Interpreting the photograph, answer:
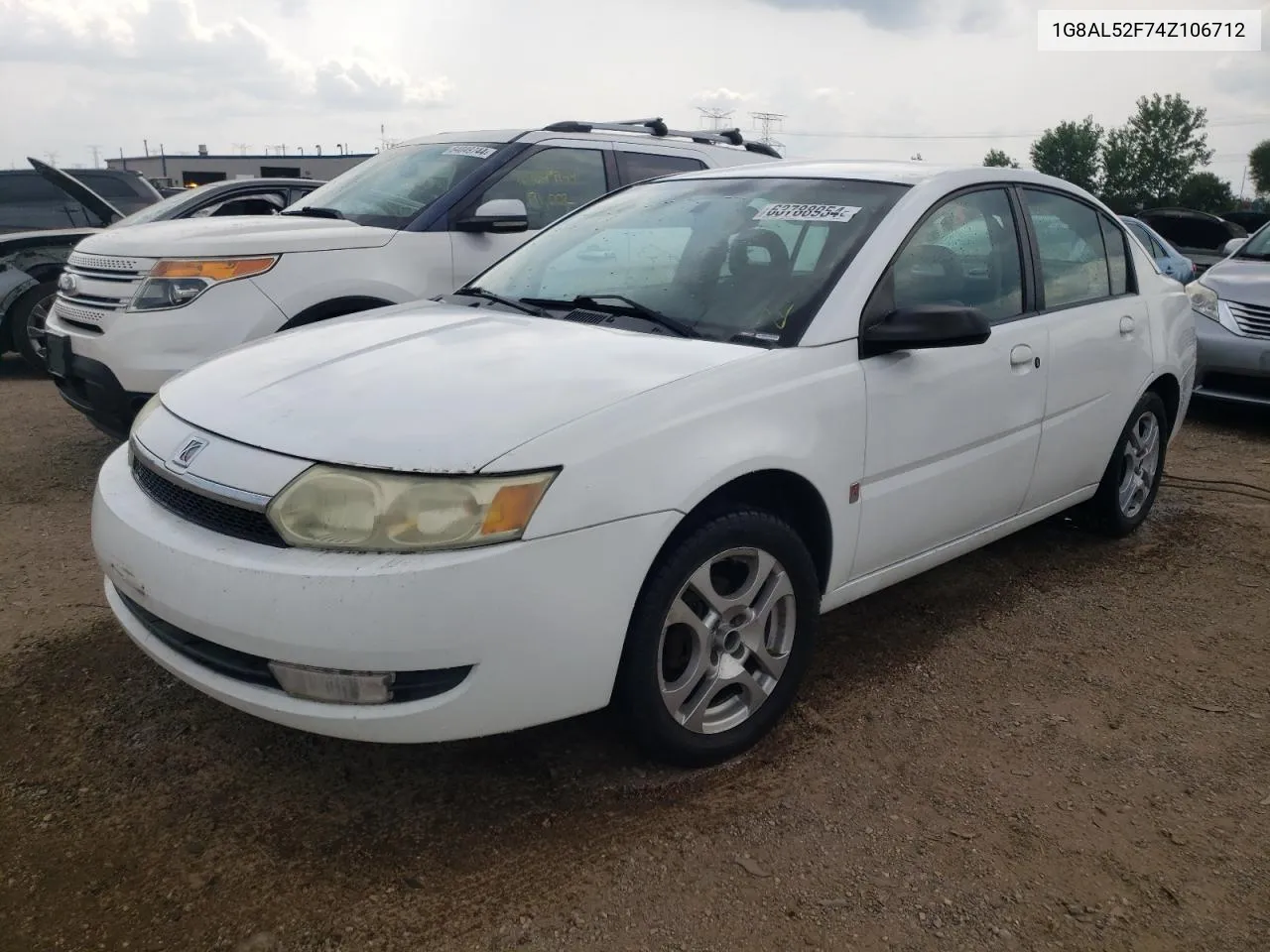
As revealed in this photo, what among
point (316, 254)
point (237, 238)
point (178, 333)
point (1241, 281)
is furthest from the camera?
point (1241, 281)

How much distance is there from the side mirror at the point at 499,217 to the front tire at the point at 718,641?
2.91m

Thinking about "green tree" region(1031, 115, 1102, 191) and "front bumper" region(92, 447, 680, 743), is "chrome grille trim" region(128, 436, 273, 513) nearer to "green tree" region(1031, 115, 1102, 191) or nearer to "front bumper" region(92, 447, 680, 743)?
"front bumper" region(92, 447, 680, 743)

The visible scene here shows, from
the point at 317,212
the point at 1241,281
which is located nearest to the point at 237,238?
the point at 317,212

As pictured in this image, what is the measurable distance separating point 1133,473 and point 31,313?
7902mm

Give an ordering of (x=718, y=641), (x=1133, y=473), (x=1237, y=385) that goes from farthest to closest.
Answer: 1. (x=1237, y=385)
2. (x=1133, y=473)
3. (x=718, y=641)

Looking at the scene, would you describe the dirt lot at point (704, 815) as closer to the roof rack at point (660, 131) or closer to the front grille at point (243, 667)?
the front grille at point (243, 667)

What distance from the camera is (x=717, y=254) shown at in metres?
3.32

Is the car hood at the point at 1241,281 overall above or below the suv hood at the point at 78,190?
below

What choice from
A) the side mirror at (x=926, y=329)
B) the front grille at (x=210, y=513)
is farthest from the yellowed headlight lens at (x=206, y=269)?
the side mirror at (x=926, y=329)

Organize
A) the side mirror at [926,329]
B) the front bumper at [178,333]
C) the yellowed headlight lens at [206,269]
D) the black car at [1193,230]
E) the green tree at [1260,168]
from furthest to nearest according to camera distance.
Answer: the green tree at [1260,168] → the black car at [1193,230] → the yellowed headlight lens at [206,269] → the front bumper at [178,333] → the side mirror at [926,329]

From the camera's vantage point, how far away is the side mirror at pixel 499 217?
5.12 m

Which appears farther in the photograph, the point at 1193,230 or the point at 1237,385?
the point at 1193,230

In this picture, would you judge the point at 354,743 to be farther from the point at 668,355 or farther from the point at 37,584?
the point at 37,584

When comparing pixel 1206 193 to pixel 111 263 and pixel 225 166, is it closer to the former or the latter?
pixel 225 166
